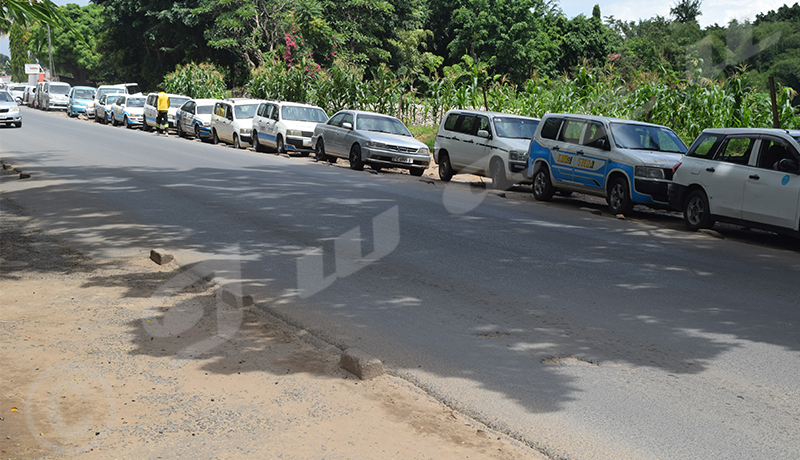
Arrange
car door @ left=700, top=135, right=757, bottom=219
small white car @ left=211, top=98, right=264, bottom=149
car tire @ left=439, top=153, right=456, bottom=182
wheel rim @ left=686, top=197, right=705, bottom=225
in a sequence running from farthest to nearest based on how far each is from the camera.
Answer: small white car @ left=211, top=98, right=264, bottom=149
car tire @ left=439, top=153, right=456, bottom=182
wheel rim @ left=686, top=197, right=705, bottom=225
car door @ left=700, top=135, right=757, bottom=219

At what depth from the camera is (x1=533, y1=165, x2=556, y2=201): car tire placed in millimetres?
16047

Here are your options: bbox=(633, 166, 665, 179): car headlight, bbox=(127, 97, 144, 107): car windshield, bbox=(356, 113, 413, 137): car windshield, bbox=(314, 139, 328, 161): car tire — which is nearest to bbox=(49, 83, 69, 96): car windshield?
bbox=(127, 97, 144, 107): car windshield

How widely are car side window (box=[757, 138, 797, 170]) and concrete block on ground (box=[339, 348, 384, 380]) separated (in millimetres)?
8387

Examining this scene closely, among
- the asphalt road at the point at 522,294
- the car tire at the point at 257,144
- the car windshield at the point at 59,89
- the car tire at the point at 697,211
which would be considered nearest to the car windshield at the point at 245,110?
the car tire at the point at 257,144

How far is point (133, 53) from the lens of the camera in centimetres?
6694

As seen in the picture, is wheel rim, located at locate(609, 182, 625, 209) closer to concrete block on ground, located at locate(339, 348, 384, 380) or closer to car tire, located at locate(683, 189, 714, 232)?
car tire, located at locate(683, 189, 714, 232)

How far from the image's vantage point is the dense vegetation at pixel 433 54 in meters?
23.4

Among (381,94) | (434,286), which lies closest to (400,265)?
(434,286)

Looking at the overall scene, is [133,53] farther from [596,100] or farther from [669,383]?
[669,383]

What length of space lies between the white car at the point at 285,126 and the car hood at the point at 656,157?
42.7 ft

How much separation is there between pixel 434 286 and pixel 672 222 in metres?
7.34

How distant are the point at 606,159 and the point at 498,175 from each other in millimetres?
3799

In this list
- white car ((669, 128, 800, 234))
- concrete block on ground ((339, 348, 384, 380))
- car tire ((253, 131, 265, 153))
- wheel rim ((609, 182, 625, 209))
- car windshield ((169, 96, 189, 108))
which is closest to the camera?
concrete block on ground ((339, 348, 384, 380))

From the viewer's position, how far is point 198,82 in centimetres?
5019
